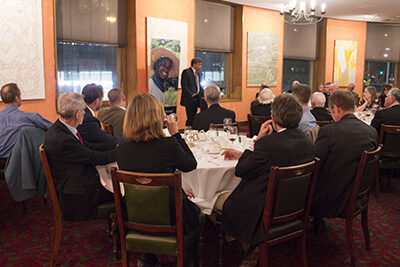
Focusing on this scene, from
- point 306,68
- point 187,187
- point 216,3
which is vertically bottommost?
point 187,187

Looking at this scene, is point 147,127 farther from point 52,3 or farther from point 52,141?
point 52,3

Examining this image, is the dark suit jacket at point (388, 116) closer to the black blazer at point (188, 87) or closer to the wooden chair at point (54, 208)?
the wooden chair at point (54, 208)

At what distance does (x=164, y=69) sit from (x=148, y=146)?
6365mm

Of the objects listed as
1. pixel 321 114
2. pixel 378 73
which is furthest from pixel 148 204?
pixel 378 73

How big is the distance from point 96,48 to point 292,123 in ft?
20.2

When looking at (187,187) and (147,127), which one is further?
(187,187)

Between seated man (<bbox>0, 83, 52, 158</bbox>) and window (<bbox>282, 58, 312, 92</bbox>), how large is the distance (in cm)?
952

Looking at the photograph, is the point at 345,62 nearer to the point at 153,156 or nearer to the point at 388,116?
the point at 388,116

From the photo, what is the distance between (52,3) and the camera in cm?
652

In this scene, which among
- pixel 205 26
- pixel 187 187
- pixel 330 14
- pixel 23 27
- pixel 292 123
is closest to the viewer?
pixel 292 123

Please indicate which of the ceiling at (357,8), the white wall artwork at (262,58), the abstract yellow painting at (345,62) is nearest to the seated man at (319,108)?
the ceiling at (357,8)

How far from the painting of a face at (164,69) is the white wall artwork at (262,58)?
3.09 metres

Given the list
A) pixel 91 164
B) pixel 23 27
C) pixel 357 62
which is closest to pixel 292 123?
pixel 91 164

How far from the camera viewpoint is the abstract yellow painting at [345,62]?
510 inches
